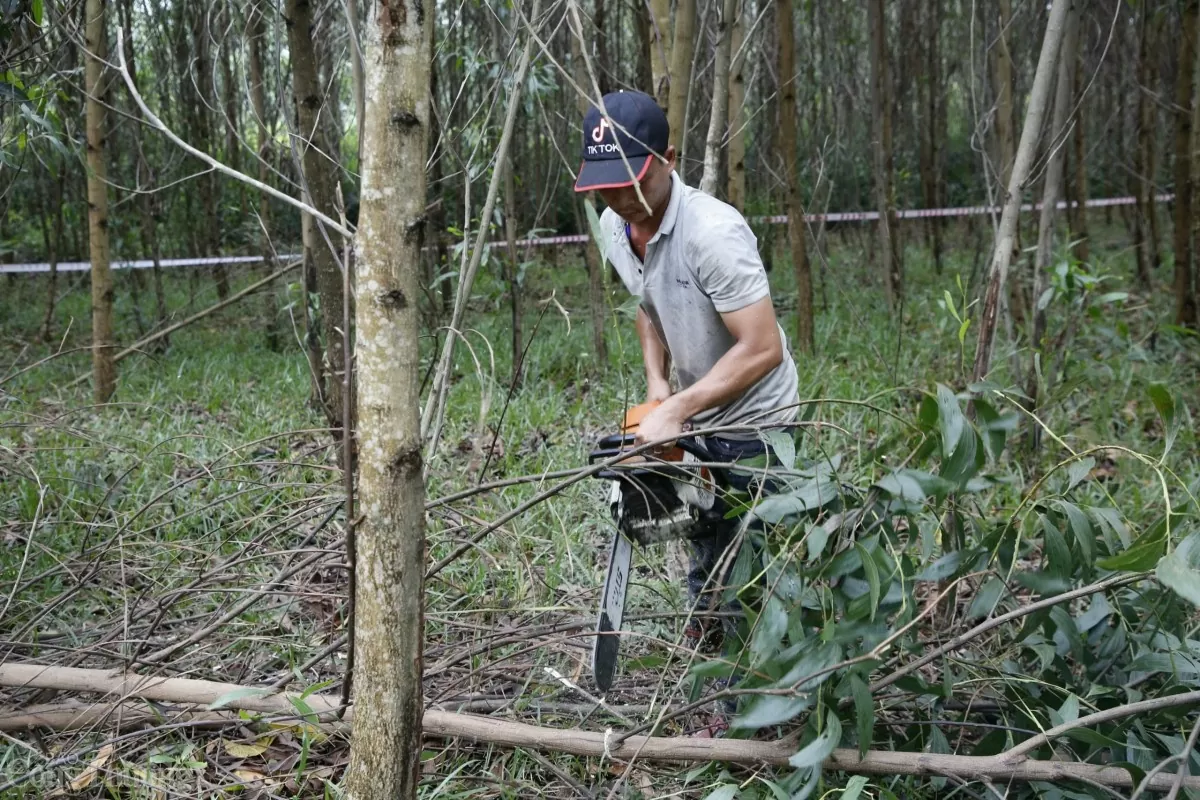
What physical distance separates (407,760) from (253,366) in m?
5.06

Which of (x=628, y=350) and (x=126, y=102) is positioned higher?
(x=126, y=102)

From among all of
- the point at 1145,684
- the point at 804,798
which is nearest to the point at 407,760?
the point at 804,798

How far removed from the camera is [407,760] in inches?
64.5

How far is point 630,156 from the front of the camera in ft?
7.91

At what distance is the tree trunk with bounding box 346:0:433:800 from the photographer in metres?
1.45

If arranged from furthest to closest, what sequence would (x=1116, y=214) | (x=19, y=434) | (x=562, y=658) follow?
(x=1116, y=214), (x=19, y=434), (x=562, y=658)

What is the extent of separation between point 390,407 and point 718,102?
8.03 feet

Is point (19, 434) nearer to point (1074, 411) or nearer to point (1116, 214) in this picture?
point (1074, 411)

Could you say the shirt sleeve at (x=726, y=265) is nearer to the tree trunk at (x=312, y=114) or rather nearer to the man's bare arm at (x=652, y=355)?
the man's bare arm at (x=652, y=355)

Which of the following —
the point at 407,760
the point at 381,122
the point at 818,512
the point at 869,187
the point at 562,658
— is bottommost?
the point at 562,658

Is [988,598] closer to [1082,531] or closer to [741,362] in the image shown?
[1082,531]

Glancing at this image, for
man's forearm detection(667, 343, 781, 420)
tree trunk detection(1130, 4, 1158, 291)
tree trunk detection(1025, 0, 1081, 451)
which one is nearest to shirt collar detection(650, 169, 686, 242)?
man's forearm detection(667, 343, 781, 420)

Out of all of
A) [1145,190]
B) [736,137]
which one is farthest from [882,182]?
[1145,190]

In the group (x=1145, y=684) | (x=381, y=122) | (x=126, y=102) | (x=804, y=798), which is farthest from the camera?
(x=126, y=102)
